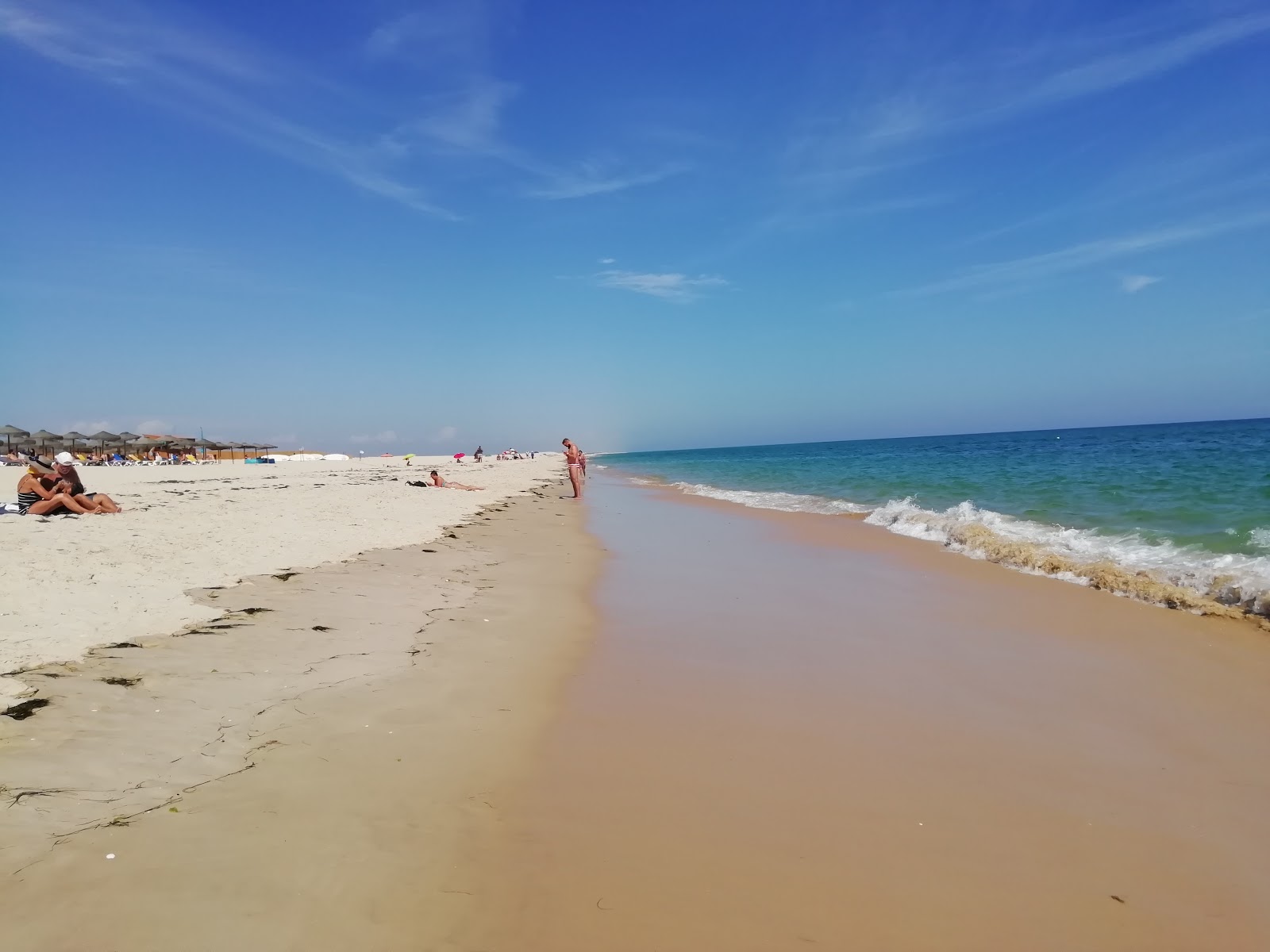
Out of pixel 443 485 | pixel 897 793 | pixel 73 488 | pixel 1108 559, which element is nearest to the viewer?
pixel 897 793

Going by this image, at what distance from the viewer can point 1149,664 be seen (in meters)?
5.23


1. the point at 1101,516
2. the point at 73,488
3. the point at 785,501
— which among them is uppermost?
the point at 73,488

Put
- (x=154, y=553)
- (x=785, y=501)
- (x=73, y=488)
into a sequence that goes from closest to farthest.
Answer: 1. (x=154, y=553)
2. (x=73, y=488)
3. (x=785, y=501)

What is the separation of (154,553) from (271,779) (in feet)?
19.2

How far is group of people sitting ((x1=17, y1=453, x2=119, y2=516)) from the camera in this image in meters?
11.0

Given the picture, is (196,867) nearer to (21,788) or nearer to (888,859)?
(21,788)

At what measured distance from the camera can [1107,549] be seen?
390 inches

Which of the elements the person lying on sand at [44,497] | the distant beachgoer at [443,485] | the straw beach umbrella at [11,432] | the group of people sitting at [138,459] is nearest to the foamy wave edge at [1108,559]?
the distant beachgoer at [443,485]

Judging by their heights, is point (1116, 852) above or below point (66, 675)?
below

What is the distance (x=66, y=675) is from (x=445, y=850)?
296 centimetres

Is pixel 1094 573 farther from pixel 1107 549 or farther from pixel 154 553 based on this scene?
pixel 154 553

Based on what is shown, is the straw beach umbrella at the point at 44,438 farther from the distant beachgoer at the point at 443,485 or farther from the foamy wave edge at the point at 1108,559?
the foamy wave edge at the point at 1108,559

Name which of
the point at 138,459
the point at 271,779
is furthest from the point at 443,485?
the point at 138,459

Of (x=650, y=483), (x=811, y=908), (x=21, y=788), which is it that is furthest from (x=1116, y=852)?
(x=650, y=483)
